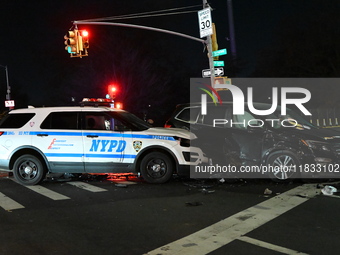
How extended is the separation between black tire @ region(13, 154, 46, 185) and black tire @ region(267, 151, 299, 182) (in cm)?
547

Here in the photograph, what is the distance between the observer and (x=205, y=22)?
15.1 metres

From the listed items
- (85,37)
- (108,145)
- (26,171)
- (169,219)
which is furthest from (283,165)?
(85,37)

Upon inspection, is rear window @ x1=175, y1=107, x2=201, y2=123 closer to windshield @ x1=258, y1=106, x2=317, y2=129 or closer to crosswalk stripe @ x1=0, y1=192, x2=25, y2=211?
windshield @ x1=258, y1=106, x2=317, y2=129

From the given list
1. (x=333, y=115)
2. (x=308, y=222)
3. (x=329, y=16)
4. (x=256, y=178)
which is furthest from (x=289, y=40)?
(x=308, y=222)

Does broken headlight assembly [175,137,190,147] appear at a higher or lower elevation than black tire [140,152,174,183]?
higher

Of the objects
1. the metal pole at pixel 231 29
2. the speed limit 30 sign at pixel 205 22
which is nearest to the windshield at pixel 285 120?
the speed limit 30 sign at pixel 205 22

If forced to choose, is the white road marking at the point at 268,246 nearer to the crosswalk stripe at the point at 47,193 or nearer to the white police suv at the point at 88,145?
the white police suv at the point at 88,145

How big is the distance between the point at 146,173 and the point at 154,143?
0.74 metres

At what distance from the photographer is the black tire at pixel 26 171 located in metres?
8.57

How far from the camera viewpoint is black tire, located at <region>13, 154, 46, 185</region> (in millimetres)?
8570

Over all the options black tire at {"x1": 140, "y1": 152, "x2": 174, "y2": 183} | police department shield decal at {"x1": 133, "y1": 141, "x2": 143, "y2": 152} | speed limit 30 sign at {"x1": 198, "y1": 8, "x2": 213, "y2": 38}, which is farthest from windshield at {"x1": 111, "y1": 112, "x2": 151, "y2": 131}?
speed limit 30 sign at {"x1": 198, "y1": 8, "x2": 213, "y2": 38}

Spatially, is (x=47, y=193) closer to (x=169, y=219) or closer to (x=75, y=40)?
(x=169, y=219)

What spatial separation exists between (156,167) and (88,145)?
5.56 ft

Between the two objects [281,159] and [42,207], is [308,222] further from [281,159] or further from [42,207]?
[42,207]
